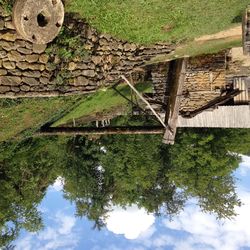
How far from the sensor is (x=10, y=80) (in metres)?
9.59

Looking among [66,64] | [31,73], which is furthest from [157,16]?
[31,73]

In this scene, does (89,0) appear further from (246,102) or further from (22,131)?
(246,102)

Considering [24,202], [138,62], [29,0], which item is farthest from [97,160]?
[29,0]

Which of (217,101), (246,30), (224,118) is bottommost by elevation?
(224,118)

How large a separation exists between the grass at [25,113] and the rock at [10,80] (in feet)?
2.23

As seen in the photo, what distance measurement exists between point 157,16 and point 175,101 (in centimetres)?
317

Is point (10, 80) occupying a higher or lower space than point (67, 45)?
lower

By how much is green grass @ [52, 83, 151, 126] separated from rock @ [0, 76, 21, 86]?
629 centimetres

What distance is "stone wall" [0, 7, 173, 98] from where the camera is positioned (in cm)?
940

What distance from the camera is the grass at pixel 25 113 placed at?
10.8 metres

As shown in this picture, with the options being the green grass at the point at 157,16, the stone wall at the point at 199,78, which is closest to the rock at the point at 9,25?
the green grass at the point at 157,16

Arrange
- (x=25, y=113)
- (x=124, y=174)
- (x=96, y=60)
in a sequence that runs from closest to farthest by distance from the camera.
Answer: (x=96, y=60)
(x=25, y=113)
(x=124, y=174)

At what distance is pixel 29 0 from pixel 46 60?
1657 mm

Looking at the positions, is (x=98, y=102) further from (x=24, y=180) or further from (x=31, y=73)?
(x=31, y=73)
